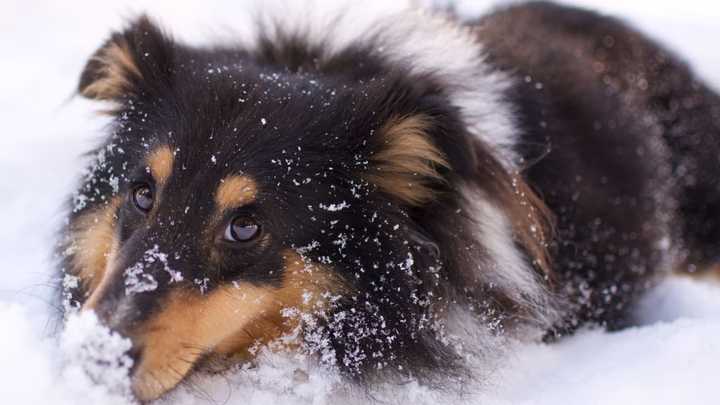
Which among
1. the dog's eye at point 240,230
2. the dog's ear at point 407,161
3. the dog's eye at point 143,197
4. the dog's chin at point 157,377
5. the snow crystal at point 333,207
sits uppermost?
the dog's ear at point 407,161

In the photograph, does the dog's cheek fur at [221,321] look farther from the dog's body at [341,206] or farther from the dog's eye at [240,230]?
the dog's eye at [240,230]

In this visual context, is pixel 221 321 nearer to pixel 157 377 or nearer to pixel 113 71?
pixel 157 377

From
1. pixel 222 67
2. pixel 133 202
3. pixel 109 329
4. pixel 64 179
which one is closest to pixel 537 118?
pixel 222 67

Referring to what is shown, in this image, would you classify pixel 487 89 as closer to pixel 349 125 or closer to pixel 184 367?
pixel 349 125

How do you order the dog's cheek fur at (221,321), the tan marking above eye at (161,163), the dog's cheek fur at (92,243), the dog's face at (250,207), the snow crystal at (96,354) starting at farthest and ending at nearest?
the dog's cheek fur at (92,243) → the tan marking above eye at (161,163) → the dog's face at (250,207) → the dog's cheek fur at (221,321) → the snow crystal at (96,354)

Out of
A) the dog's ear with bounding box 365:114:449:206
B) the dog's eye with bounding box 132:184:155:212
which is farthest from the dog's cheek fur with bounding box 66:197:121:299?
the dog's ear with bounding box 365:114:449:206

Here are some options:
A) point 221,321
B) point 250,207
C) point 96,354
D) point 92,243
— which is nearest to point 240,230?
point 250,207

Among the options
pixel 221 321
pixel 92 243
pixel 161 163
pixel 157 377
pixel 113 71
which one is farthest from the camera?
pixel 113 71

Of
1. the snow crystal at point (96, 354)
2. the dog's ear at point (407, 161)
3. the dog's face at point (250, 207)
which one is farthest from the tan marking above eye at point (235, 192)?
the snow crystal at point (96, 354)
